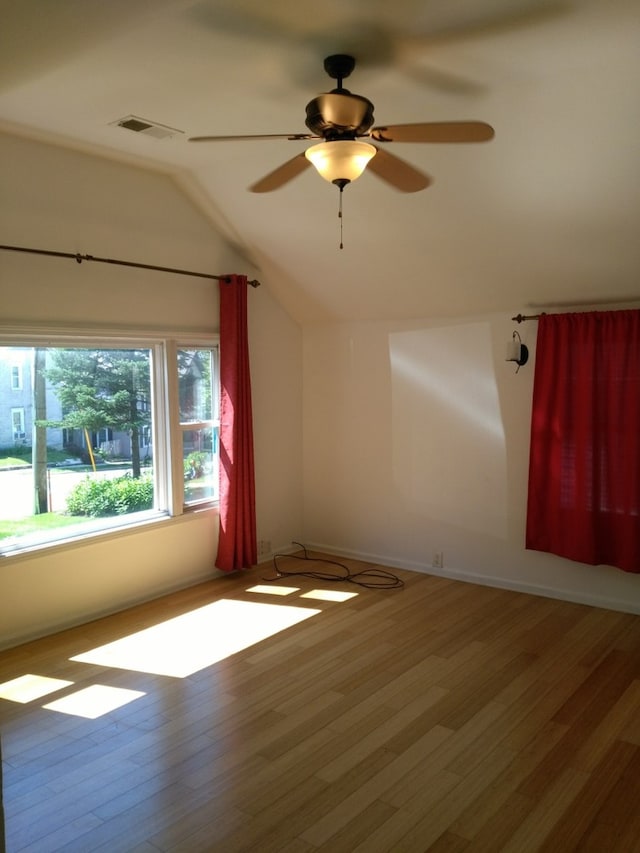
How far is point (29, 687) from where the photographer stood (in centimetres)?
351

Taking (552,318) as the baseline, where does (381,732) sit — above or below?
below

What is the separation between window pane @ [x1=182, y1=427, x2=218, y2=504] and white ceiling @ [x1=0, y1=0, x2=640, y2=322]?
4.65 ft

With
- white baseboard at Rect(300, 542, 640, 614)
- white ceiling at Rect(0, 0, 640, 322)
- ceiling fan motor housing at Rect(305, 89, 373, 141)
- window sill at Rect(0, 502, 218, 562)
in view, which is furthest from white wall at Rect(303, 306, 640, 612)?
ceiling fan motor housing at Rect(305, 89, 373, 141)

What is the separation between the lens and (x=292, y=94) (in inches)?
127

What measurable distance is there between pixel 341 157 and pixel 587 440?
267cm

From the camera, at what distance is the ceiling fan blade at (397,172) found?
8.98 feet

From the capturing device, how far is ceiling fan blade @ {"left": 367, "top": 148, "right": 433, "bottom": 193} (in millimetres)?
2736

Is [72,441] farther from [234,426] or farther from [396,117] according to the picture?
[396,117]

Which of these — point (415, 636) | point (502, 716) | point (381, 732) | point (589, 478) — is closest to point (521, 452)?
point (589, 478)

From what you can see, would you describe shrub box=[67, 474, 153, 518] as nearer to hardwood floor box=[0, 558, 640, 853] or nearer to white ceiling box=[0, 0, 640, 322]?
hardwood floor box=[0, 558, 640, 853]

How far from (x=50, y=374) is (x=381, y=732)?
2.79 metres

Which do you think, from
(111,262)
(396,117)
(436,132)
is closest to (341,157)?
(436,132)

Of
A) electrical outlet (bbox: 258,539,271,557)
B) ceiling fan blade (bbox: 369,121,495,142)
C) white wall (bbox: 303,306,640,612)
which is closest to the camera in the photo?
ceiling fan blade (bbox: 369,121,495,142)

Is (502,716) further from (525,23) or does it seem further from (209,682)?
(525,23)
